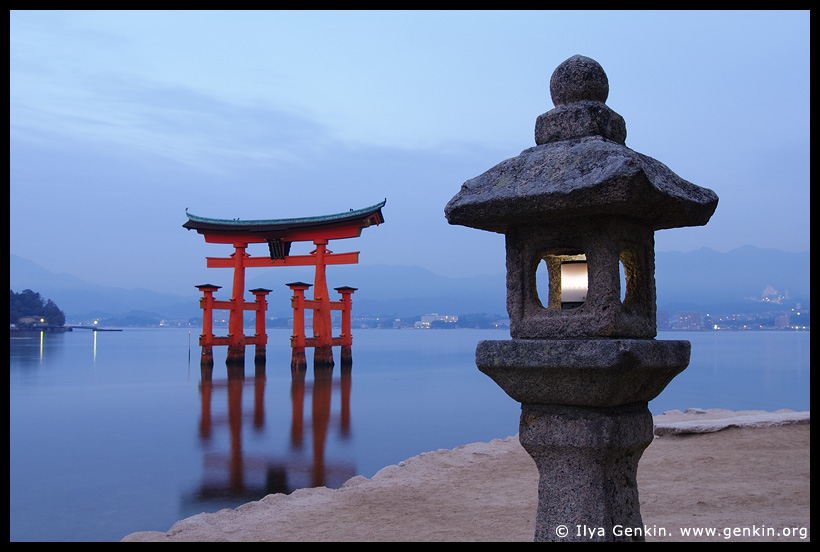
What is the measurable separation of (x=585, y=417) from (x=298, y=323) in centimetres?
2118

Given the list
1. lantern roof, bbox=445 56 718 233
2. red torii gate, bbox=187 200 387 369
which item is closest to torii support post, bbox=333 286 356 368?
red torii gate, bbox=187 200 387 369

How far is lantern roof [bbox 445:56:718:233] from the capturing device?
129 inches

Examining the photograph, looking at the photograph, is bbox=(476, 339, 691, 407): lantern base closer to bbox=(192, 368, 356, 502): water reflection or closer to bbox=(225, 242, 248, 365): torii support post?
bbox=(192, 368, 356, 502): water reflection

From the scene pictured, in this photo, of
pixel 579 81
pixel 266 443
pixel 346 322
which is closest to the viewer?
pixel 579 81

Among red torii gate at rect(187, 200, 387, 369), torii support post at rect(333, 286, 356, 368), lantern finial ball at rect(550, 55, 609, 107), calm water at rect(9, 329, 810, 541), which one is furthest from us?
torii support post at rect(333, 286, 356, 368)

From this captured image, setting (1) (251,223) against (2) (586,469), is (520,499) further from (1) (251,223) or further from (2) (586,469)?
(1) (251,223)

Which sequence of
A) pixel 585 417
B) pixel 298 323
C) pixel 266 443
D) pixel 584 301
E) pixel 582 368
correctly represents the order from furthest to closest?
pixel 298 323, pixel 266 443, pixel 584 301, pixel 585 417, pixel 582 368

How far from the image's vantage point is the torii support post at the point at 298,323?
77.5 ft

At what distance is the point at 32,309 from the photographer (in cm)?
8312

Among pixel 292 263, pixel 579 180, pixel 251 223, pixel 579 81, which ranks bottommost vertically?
pixel 579 180

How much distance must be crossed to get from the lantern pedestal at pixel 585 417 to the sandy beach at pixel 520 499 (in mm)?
1726

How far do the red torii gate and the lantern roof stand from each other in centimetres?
1987

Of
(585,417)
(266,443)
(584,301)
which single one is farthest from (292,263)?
(585,417)

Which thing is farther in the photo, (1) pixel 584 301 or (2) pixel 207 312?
(2) pixel 207 312
